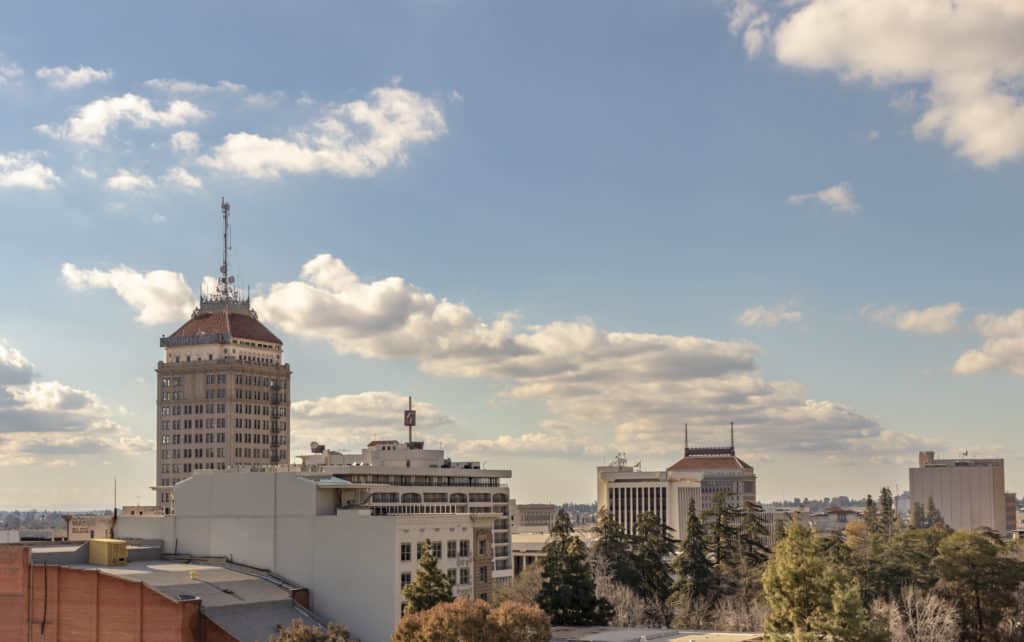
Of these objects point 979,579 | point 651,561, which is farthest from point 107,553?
point 979,579

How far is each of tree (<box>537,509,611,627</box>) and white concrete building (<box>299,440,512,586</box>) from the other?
20.4 m

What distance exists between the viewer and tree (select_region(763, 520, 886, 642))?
3826 inches

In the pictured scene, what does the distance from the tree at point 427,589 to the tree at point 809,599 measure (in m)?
28.2

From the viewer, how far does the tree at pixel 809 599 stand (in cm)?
9719

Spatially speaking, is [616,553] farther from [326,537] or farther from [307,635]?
[307,635]

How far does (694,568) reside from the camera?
154750mm

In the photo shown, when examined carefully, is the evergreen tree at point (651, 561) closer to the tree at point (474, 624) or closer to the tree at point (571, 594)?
the tree at point (571, 594)

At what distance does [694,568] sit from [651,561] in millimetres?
9318

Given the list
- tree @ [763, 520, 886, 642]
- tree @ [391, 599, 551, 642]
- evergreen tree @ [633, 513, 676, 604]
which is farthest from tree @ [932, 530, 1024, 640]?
tree @ [391, 599, 551, 642]

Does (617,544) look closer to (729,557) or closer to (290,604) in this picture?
(729,557)

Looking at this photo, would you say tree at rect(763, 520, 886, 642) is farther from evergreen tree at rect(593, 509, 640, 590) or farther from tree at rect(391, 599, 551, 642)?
evergreen tree at rect(593, 509, 640, 590)

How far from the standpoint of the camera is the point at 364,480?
15275cm

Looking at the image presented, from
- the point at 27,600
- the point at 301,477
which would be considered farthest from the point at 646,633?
the point at 27,600

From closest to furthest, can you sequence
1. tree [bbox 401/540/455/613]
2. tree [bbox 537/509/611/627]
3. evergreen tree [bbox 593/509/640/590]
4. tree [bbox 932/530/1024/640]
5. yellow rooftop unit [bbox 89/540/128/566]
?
tree [bbox 401/540/455/613]
yellow rooftop unit [bbox 89/540/128/566]
tree [bbox 537/509/611/627]
tree [bbox 932/530/1024/640]
evergreen tree [bbox 593/509/640/590]
